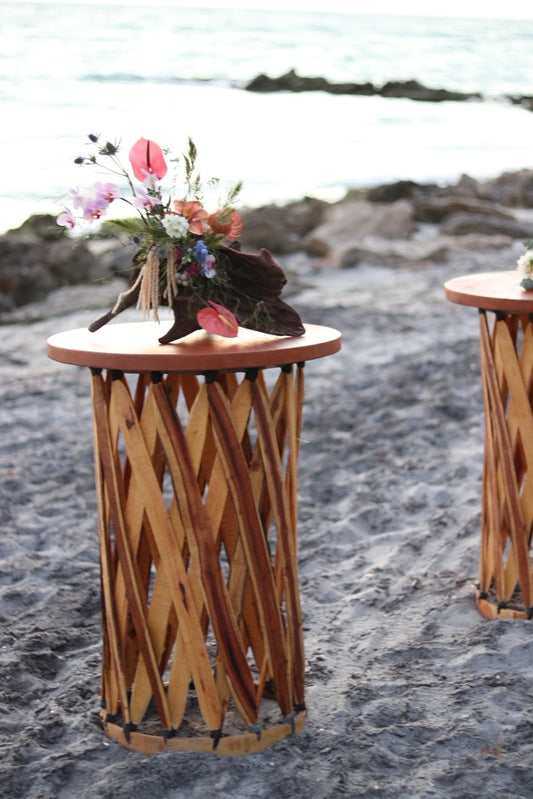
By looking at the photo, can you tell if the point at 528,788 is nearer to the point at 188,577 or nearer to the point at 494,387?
the point at 188,577

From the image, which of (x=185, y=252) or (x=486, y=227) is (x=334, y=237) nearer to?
(x=486, y=227)

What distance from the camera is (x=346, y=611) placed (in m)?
3.51

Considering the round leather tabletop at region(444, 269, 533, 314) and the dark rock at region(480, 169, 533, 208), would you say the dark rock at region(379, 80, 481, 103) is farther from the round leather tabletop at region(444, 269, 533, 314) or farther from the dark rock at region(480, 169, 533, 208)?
the round leather tabletop at region(444, 269, 533, 314)

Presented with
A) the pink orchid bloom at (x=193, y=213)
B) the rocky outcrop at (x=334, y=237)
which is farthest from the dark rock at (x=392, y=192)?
the pink orchid bloom at (x=193, y=213)

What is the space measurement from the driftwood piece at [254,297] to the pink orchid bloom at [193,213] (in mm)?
86

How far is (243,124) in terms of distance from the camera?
67.3ft

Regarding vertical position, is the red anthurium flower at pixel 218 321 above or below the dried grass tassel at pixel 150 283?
below

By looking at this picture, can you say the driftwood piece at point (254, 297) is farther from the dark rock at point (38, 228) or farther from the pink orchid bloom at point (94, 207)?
the dark rock at point (38, 228)

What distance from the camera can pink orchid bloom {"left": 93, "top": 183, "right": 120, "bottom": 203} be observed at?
2375 millimetres

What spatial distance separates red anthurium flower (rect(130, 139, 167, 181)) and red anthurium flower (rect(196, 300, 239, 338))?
1.14 feet

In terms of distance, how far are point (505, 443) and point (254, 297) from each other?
1.13 metres

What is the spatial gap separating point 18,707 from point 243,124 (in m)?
18.9

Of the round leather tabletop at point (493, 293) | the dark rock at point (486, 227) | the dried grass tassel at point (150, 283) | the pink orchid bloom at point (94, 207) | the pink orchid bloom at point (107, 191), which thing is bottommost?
the dark rock at point (486, 227)

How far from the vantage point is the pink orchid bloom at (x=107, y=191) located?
2.38 metres
